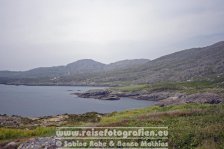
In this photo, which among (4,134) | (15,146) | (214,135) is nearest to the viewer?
(214,135)

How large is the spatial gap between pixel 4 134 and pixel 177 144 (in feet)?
96.5

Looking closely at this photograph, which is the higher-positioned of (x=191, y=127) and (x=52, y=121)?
(x=191, y=127)

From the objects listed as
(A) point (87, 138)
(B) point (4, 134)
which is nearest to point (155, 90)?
(B) point (4, 134)

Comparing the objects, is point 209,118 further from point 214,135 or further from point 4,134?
point 4,134

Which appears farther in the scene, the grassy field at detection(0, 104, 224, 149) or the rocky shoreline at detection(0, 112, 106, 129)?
the rocky shoreline at detection(0, 112, 106, 129)

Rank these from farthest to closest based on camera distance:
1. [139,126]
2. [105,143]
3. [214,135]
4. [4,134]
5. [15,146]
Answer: [4,134]
[15,146]
[139,126]
[105,143]
[214,135]

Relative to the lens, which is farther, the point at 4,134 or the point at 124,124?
the point at 4,134

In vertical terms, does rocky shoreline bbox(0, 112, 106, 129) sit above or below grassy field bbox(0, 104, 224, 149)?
below

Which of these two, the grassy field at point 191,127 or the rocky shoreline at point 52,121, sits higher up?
the grassy field at point 191,127

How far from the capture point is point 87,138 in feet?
88.3

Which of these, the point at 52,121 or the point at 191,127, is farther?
the point at 52,121

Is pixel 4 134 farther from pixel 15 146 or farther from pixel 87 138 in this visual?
pixel 87 138

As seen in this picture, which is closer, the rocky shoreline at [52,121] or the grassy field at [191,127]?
the grassy field at [191,127]

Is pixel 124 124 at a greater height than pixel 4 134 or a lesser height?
greater
